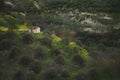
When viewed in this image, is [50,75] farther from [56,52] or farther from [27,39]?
[27,39]

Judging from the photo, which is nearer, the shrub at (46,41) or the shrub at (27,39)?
the shrub at (46,41)

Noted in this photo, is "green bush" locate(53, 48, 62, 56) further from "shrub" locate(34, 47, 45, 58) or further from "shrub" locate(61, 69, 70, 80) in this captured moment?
"shrub" locate(61, 69, 70, 80)

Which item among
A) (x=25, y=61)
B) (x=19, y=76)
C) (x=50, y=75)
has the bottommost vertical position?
(x=50, y=75)

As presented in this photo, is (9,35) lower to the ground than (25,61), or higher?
higher

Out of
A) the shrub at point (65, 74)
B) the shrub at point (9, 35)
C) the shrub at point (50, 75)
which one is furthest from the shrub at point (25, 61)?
the shrub at point (9, 35)

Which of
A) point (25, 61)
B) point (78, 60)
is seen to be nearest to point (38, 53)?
point (25, 61)

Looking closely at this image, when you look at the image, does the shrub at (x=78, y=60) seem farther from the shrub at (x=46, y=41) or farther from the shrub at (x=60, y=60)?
the shrub at (x=46, y=41)
